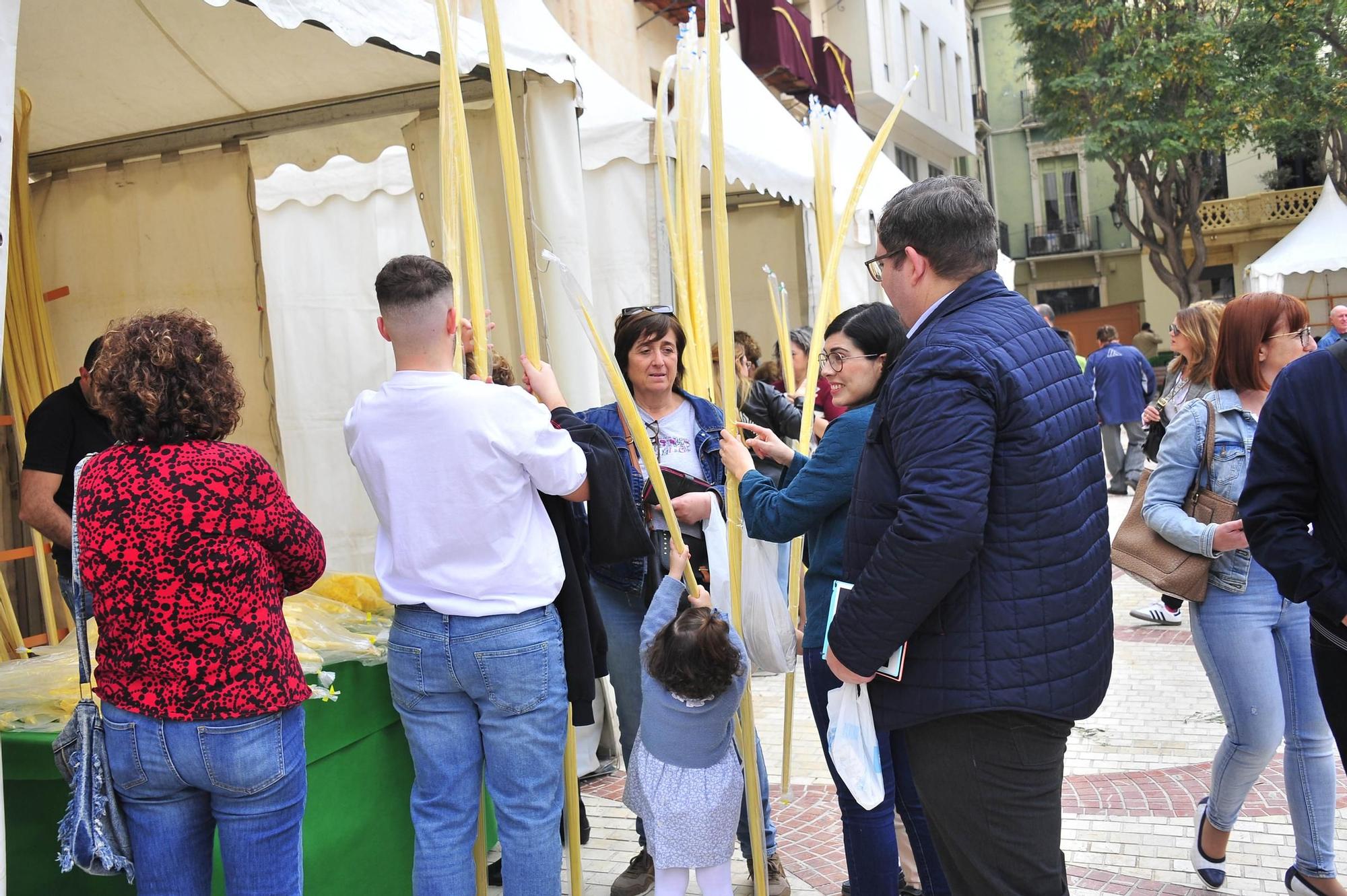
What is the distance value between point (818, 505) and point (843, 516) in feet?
0.35

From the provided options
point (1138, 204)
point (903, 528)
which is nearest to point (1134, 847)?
point (903, 528)

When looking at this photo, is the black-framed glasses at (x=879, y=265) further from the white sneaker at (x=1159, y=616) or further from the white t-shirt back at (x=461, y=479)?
the white sneaker at (x=1159, y=616)

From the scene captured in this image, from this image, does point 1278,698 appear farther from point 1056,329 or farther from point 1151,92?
point 1151,92

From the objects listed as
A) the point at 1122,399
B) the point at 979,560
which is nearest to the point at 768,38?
the point at 1122,399

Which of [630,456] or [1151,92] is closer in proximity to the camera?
[630,456]

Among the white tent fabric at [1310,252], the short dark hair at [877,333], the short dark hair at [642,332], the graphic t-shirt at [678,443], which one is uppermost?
the white tent fabric at [1310,252]

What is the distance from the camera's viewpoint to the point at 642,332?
326cm

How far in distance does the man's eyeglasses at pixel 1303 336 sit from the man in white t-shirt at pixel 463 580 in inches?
76.6

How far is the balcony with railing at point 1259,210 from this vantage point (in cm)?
2667

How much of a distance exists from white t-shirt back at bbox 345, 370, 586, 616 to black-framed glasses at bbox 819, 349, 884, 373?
693mm

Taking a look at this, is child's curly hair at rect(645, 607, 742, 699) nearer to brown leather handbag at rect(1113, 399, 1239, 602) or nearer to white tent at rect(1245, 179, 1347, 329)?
brown leather handbag at rect(1113, 399, 1239, 602)

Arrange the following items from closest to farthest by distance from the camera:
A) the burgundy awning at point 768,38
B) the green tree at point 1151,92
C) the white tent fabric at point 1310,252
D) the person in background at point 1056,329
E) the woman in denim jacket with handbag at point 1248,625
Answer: the person in background at point 1056,329 → the woman in denim jacket with handbag at point 1248,625 → the burgundy awning at point 768,38 → the white tent fabric at point 1310,252 → the green tree at point 1151,92

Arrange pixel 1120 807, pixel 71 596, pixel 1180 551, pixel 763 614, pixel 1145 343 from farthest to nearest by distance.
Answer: pixel 1145 343, pixel 1120 807, pixel 71 596, pixel 1180 551, pixel 763 614

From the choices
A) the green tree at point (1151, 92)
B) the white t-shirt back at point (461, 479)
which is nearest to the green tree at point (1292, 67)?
the green tree at point (1151, 92)
